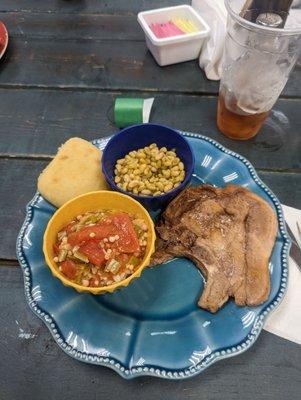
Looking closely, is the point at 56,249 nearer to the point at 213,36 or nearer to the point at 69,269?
the point at 69,269

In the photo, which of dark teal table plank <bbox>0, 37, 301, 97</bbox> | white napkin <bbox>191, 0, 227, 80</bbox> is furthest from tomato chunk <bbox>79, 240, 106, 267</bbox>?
white napkin <bbox>191, 0, 227, 80</bbox>

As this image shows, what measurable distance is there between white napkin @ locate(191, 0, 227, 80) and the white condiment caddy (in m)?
0.03

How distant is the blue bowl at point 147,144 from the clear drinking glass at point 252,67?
0.96 ft

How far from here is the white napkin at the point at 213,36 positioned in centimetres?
153

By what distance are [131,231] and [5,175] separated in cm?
63

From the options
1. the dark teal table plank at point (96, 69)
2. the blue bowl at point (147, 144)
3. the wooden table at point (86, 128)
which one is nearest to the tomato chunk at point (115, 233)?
the blue bowl at point (147, 144)

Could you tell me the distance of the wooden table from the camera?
95 cm

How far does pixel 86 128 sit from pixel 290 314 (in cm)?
103

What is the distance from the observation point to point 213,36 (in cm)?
156

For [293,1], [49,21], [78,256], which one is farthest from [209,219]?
[49,21]

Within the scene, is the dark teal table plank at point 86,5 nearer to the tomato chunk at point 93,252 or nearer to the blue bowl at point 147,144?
the blue bowl at point 147,144

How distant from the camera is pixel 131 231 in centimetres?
103

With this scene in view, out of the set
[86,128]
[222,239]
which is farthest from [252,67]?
[86,128]

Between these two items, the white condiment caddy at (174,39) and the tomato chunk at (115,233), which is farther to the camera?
the white condiment caddy at (174,39)
